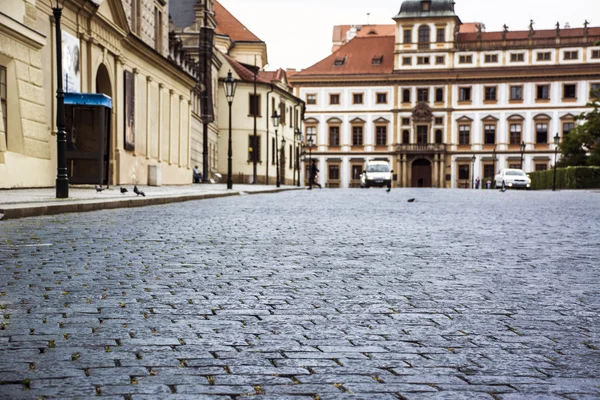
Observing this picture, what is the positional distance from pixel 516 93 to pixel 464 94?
233 inches

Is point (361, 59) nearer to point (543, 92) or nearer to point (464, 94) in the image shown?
point (464, 94)

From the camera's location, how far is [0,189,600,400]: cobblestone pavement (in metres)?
3.45

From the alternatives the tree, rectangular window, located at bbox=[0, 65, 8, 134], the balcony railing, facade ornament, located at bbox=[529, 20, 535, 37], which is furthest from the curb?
facade ornament, located at bbox=[529, 20, 535, 37]

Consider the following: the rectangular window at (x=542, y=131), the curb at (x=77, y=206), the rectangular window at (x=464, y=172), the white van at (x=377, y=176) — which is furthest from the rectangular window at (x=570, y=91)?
the curb at (x=77, y=206)

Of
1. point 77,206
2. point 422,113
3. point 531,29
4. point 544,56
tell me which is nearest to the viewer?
point 77,206

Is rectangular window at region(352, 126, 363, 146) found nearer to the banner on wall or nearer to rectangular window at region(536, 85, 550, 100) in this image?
rectangular window at region(536, 85, 550, 100)

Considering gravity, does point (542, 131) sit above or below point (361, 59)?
below

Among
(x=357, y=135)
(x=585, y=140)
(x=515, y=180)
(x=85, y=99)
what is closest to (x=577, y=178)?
(x=585, y=140)

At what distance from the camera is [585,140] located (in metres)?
51.9

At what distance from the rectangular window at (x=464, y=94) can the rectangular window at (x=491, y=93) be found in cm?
195

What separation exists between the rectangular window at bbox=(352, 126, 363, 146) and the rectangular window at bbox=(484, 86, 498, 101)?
15474mm

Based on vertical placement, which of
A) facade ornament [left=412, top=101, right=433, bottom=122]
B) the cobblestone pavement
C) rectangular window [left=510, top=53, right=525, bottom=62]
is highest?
rectangular window [left=510, top=53, right=525, bottom=62]

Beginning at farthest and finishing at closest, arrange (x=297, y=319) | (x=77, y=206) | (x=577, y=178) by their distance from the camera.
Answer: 1. (x=577, y=178)
2. (x=77, y=206)
3. (x=297, y=319)

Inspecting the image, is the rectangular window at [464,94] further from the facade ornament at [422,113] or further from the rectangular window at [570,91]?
the rectangular window at [570,91]
